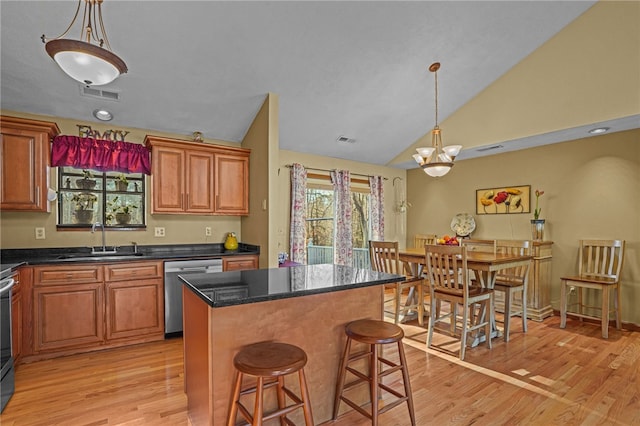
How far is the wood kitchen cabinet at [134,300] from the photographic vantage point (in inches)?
130

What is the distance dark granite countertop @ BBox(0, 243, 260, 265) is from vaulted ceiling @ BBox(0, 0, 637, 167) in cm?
144

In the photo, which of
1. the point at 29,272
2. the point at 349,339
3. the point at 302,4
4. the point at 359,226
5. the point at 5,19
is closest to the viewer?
the point at 349,339

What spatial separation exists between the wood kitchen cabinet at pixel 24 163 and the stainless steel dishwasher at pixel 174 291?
135cm

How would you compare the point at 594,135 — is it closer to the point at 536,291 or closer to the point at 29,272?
the point at 536,291

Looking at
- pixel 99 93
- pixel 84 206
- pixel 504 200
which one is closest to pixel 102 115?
pixel 99 93

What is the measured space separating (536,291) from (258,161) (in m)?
3.97

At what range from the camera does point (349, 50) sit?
341 cm

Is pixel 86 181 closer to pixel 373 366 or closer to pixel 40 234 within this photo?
pixel 40 234

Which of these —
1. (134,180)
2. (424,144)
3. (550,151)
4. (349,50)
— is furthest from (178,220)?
(550,151)

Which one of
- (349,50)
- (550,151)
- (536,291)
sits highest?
(349,50)

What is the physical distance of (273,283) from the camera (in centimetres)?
202

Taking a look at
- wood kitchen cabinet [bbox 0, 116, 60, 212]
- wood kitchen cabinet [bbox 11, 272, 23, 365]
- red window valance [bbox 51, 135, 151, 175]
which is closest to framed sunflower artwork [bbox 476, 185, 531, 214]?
red window valance [bbox 51, 135, 151, 175]

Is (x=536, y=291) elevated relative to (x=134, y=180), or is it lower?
lower

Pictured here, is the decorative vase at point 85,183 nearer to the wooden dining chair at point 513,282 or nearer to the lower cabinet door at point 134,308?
the lower cabinet door at point 134,308
